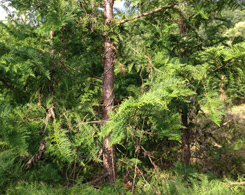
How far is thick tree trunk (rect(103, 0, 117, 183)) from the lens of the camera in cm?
265

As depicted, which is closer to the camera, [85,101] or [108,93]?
[85,101]

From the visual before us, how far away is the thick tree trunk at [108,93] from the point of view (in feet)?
8.71

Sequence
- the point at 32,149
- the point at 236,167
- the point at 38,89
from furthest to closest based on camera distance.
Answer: the point at 236,167 → the point at 38,89 → the point at 32,149

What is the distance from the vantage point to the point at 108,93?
275cm

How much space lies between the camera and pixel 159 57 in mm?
2344

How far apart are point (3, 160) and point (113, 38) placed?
7.00ft

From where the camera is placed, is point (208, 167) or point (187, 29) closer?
point (187, 29)

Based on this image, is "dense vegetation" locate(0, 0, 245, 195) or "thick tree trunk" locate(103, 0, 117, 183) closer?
"dense vegetation" locate(0, 0, 245, 195)

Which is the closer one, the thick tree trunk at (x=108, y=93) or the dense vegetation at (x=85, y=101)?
the dense vegetation at (x=85, y=101)

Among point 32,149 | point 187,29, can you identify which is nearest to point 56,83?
point 32,149

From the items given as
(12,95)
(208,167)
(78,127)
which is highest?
(12,95)

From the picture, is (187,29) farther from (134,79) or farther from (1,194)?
(1,194)

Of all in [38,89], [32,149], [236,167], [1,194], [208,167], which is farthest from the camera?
[208,167]

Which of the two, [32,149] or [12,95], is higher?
[12,95]
